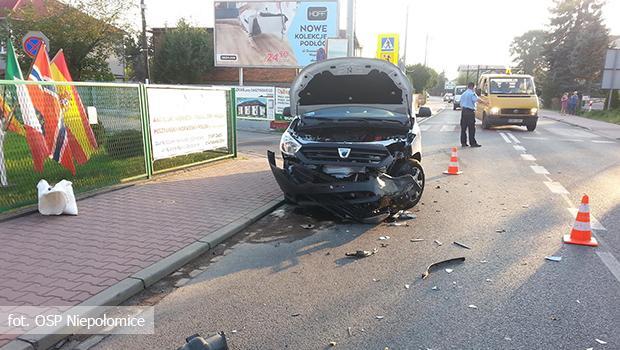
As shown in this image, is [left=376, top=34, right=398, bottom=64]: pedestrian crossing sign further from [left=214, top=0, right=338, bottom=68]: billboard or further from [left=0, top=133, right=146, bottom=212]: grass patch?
[left=0, top=133, right=146, bottom=212]: grass patch

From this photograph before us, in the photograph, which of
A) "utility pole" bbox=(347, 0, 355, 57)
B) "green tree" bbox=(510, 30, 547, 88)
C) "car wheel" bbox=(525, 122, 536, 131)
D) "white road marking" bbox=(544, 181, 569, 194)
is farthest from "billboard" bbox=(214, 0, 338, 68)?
"green tree" bbox=(510, 30, 547, 88)

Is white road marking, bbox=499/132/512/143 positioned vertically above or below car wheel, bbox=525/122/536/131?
below

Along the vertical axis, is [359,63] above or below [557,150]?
above

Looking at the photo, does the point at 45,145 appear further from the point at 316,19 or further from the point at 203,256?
the point at 316,19

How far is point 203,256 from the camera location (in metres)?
5.01

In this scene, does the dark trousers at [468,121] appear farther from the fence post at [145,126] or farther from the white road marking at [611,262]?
the fence post at [145,126]

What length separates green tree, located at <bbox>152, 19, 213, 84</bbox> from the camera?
105 feet

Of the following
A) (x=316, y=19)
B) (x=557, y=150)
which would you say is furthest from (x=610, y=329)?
(x=316, y=19)

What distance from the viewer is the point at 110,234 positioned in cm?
532

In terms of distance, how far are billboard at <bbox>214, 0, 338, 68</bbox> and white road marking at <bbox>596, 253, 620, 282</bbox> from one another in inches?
679

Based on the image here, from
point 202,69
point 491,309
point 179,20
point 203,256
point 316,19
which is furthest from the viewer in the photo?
point 179,20

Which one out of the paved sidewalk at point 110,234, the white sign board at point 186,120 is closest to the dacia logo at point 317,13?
the white sign board at point 186,120

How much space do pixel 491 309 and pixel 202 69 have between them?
3136 centimetres

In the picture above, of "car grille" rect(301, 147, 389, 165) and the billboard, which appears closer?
"car grille" rect(301, 147, 389, 165)
